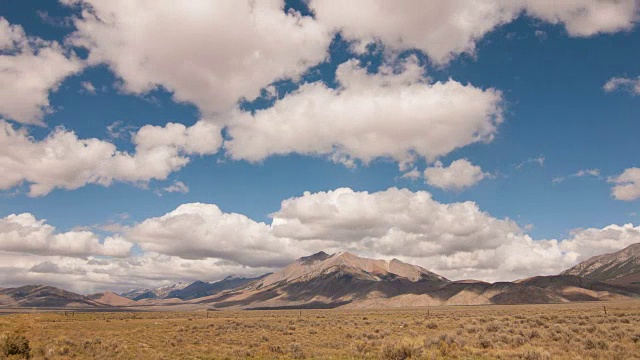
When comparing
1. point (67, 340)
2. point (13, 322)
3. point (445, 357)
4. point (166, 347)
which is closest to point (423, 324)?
point (445, 357)

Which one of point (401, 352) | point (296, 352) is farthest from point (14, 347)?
point (401, 352)

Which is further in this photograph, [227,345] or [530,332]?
[227,345]

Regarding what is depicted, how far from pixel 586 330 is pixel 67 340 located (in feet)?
127

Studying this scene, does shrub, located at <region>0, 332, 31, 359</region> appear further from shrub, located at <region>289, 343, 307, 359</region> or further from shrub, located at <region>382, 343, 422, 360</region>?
shrub, located at <region>382, 343, 422, 360</region>

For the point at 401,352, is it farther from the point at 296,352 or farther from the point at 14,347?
the point at 14,347

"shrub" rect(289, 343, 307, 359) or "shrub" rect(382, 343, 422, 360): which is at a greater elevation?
"shrub" rect(382, 343, 422, 360)

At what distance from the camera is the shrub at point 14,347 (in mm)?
23727

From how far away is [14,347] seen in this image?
79.7 feet

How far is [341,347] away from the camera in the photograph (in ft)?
98.4

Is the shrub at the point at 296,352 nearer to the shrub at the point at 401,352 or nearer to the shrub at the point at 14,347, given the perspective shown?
the shrub at the point at 401,352

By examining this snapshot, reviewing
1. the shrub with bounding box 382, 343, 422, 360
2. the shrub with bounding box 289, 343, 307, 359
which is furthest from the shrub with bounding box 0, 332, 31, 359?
the shrub with bounding box 382, 343, 422, 360

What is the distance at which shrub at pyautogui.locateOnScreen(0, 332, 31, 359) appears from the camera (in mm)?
23727

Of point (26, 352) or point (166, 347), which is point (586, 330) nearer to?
point (166, 347)

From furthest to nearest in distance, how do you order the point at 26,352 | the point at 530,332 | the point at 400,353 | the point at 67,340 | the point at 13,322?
the point at 13,322 < the point at 67,340 < the point at 530,332 < the point at 26,352 < the point at 400,353
